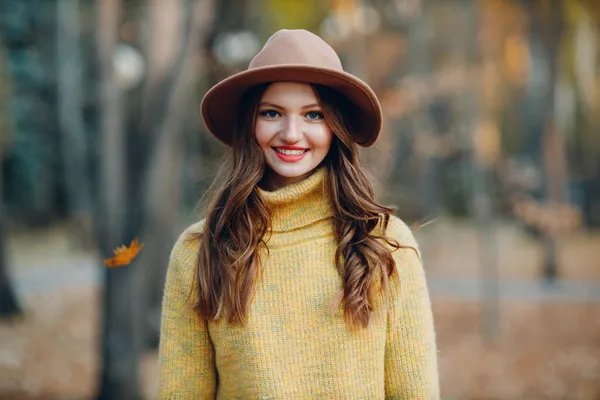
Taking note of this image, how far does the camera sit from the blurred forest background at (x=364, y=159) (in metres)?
5.66

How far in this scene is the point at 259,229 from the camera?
2.21 metres

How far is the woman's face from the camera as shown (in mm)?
2156

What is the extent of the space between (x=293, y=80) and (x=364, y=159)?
41.9 inches

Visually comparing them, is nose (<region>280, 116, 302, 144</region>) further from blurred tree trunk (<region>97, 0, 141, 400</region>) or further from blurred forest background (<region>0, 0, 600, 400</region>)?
blurred tree trunk (<region>97, 0, 141, 400</region>)

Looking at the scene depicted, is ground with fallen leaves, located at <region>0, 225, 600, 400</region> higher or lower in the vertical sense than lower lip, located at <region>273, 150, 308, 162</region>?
lower

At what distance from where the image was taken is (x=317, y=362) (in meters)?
2.12

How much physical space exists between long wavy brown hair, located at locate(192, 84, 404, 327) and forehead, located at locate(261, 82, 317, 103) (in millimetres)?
26

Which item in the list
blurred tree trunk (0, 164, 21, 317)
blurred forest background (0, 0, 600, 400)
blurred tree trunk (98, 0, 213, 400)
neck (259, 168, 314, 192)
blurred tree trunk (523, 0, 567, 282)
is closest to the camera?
neck (259, 168, 314, 192)

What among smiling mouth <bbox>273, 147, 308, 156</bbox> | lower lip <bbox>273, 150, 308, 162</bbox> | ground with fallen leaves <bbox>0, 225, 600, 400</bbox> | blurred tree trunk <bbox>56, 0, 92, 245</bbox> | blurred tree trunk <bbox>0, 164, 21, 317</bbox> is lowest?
ground with fallen leaves <bbox>0, 225, 600, 400</bbox>

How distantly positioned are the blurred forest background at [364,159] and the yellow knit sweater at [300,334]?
23.7 inches

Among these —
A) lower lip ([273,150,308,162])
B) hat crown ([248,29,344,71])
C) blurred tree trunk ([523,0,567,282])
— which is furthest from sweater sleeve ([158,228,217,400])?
blurred tree trunk ([523,0,567,282])

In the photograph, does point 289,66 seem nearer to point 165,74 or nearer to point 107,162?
point 165,74

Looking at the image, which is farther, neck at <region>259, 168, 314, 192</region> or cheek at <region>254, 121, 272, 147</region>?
neck at <region>259, 168, 314, 192</region>

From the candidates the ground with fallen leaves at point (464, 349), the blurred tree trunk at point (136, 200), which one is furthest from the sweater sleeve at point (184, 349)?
the ground with fallen leaves at point (464, 349)
